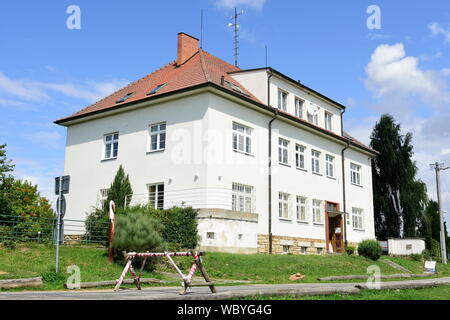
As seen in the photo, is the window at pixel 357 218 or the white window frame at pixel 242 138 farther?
the window at pixel 357 218

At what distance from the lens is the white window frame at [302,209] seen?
30.0 meters

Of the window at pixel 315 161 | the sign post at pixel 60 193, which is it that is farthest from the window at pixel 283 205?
the sign post at pixel 60 193

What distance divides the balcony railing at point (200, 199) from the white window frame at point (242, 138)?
7.25 ft

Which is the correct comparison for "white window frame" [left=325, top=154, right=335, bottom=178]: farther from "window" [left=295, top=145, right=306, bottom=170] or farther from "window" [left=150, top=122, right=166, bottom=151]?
"window" [left=150, top=122, right=166, bottom=151]

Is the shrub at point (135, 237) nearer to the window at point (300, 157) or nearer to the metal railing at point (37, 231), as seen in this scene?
the metal railing at point (37, 231)

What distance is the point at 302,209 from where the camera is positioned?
30.5 meters

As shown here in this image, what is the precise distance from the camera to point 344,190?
3459cm

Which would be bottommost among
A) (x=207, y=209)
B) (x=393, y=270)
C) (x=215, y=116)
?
(x=393, y=270)

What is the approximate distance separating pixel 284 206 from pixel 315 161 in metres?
4.94

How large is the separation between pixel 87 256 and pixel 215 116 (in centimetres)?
979

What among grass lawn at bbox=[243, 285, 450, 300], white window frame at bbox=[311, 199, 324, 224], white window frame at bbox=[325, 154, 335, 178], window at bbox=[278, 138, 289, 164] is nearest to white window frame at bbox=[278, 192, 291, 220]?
window at bbox=[278, 138, 289, 164]
